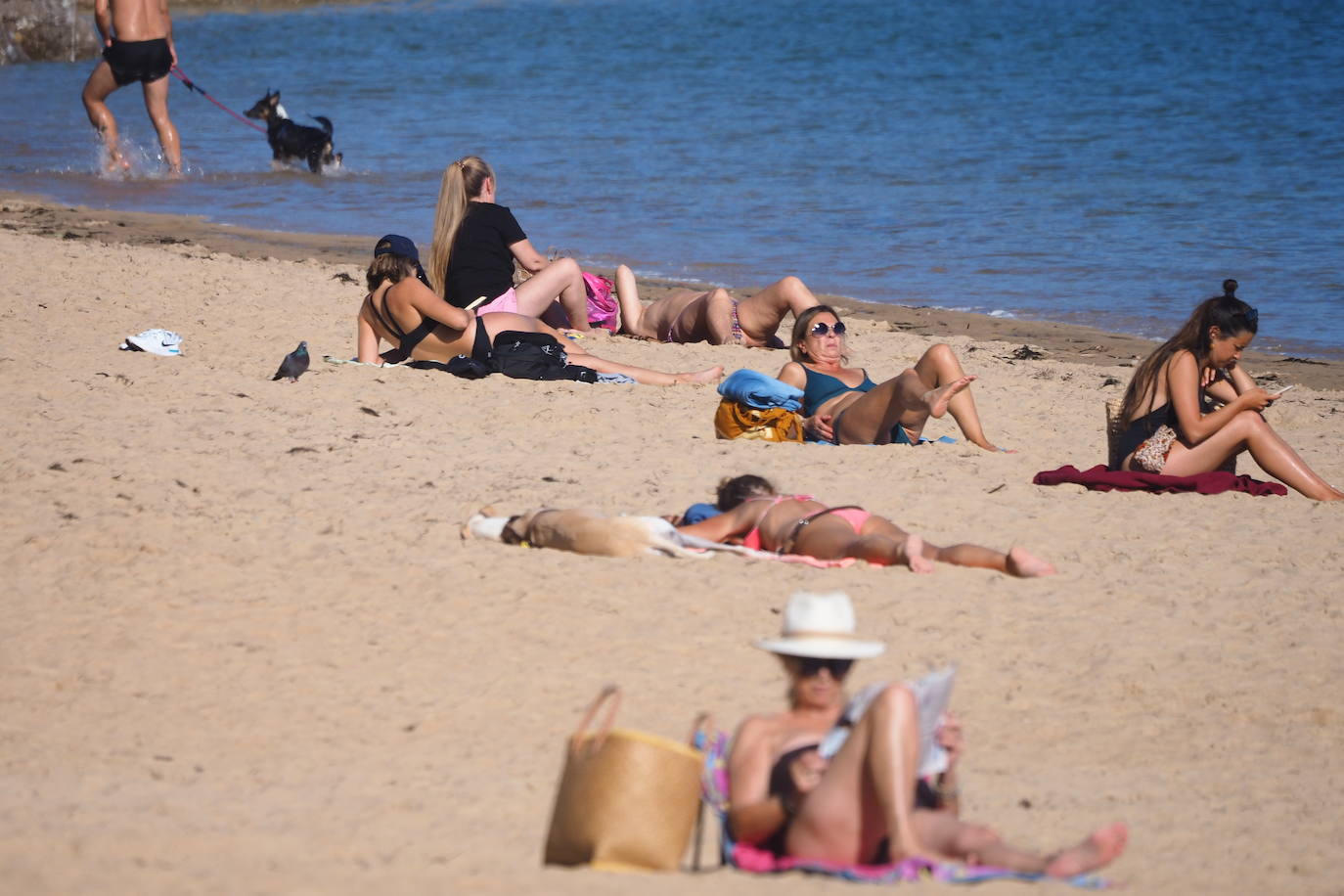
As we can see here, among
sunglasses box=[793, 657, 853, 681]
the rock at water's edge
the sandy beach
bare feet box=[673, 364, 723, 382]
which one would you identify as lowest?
the sandy beach

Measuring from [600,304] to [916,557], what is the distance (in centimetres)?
470

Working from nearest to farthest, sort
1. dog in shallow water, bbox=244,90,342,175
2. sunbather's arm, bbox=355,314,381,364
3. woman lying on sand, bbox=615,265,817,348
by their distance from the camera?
sunbather's arm, bbox=355,314,381,364, woman lying on sand, bbox=615,265,817,348, dog in shallow water, bbox=244,90,342,175

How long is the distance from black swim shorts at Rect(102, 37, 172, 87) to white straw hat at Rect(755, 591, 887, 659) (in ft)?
40.9

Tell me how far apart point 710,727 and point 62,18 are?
91.5 feet

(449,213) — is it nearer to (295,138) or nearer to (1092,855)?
(1092,855)

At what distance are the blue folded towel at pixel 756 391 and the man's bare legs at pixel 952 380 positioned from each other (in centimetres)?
57

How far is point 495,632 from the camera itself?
455 cm

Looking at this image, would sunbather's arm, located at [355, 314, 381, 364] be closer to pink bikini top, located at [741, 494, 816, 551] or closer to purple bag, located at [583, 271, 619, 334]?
purple bag, located at [583, 271, 619, 334]

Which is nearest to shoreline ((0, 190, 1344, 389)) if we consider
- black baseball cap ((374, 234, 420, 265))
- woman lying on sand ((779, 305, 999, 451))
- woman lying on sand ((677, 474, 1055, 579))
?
woman lying on sand ((779, 305, 999, 451))

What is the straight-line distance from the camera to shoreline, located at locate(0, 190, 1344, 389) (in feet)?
30.4

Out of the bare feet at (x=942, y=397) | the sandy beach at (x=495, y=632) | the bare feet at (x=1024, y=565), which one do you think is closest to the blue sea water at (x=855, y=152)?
the bare feet at (x=942, y=397)

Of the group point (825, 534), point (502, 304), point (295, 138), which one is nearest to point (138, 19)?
point (295, 138)

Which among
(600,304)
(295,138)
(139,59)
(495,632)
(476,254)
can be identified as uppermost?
(139,59)

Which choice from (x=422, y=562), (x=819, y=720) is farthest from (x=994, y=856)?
(x=422, y=562)
